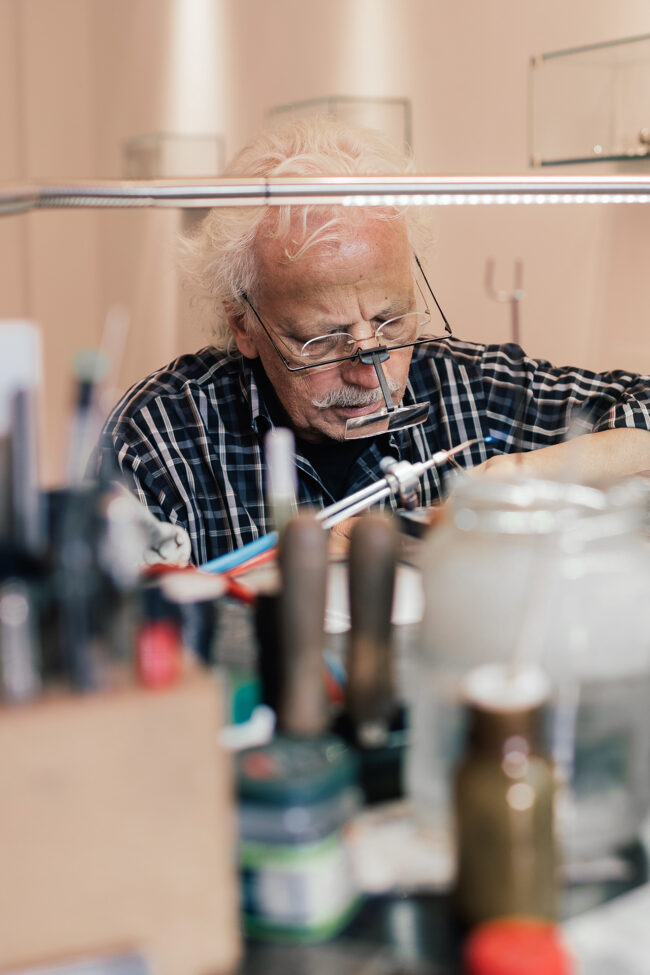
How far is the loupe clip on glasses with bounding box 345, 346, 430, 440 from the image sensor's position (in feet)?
5.44

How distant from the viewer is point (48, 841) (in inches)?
18.8

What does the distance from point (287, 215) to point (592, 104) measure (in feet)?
3.82

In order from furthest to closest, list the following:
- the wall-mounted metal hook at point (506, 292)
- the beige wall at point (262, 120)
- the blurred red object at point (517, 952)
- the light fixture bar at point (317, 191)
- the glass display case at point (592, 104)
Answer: the wall-mounted metal hook at point (506, 292)
the beige wall at point (262, 120)
the glass display case at point (592, 104)
the light fixture bar at point (317, 191)
the blurred red object at point (517, 952)

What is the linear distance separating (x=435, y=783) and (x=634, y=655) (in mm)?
139

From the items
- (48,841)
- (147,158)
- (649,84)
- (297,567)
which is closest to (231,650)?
(297,567)

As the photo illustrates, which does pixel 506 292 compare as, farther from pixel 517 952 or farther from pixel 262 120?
pixel 517 952

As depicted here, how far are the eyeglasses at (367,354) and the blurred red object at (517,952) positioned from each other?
1204 mm

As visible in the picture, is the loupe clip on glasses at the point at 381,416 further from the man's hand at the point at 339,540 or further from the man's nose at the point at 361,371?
the man's hand at the point at 339,540

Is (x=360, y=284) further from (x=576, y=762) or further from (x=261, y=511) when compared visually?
(x=576, y=762)

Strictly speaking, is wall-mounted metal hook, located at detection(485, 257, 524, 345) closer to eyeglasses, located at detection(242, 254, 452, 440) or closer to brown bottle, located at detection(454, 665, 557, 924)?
eyeglasses, located at detection(242, 254, 452, 440)

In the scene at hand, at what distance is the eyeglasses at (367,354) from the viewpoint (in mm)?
1669

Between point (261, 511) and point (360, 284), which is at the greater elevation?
point (360, 284)

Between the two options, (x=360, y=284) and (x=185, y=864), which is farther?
(x=360, y=284)

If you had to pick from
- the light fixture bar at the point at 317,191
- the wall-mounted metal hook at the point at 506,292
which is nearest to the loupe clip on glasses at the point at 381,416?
the light fixture bar at the point at 317,191
